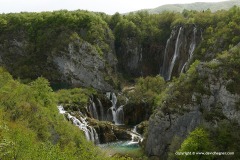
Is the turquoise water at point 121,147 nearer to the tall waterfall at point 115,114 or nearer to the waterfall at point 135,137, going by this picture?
the waterfall at point 135,137

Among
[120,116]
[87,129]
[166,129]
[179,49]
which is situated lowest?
[120,116]

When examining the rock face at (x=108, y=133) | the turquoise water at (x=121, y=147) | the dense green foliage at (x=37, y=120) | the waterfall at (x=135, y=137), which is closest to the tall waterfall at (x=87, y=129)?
the rock face at (x=108, y=133)

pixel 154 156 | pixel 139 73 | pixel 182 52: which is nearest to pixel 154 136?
pixel 154 156

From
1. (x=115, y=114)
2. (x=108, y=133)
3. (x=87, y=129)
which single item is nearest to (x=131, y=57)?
(x=115, y=114)

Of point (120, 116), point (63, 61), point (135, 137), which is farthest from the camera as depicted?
point (63, 61)

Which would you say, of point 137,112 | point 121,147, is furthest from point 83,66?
point 121,147

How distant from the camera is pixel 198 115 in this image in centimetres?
5484

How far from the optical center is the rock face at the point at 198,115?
52594 mm

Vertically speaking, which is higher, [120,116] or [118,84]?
[118,84]

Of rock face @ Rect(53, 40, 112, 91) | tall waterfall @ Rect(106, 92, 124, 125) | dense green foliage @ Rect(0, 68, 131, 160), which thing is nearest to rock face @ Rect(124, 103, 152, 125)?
tall waterfall @ Rect(106, 92, 124, 125)

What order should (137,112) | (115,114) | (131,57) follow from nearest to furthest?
(137,112)
(115,114)
(131,57)

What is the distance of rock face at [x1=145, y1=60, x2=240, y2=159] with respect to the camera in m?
52.6

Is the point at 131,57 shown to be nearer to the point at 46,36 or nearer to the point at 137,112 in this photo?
the point at 46,36

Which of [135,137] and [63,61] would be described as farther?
[63,61]
